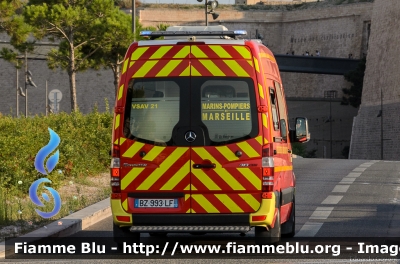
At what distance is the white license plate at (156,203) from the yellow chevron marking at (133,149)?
1.55ft

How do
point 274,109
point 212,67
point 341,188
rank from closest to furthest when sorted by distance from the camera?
point 212,67 < point 274,109 < point 341,188

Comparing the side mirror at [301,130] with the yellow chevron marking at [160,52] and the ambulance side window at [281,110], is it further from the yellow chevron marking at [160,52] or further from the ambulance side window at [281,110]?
the yellow chevron marking at [160,52]

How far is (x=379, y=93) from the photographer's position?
7919 cm

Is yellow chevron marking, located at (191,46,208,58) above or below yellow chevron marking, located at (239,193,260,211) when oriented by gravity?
above

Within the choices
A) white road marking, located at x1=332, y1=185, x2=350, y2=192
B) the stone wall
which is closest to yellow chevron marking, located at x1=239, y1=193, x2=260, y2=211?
white road marking, located at x1=332, y1=185, x2=350, y2=192

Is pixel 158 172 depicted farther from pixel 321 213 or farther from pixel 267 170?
pixel 321 213

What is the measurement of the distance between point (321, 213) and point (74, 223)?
4.25 m

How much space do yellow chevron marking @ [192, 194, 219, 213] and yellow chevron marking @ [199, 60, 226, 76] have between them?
1272 millimetres

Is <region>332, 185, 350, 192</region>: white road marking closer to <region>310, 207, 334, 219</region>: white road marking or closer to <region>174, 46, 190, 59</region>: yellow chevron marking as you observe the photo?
<region>310, 207, 334, 219</region>: white road marking

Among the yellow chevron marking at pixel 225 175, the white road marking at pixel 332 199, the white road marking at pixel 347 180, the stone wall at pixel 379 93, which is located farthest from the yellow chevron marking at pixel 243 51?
the stone wall at pixel 379 93

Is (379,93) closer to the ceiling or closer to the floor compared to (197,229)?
closer to the floor

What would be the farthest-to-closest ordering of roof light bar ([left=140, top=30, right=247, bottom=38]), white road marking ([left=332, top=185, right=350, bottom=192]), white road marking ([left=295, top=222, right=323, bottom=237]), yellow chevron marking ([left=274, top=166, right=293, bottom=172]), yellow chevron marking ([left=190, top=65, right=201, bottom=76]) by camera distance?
1. white road marking ([left=332, top=185, right=350, bottom=192])
2. white road marking ([left=295, top=222, right=323, bottom=237])
3. roof light bar ([left=140, top=30, right=247, bottom=38])
4. yellow chevron marking ([left=274, top=166, right=293, bottom=172])
5. yellow chevron marking ([left=190, top=65, right=201, bottom=76])

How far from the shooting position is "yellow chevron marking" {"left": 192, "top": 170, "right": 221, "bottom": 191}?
10.9 m

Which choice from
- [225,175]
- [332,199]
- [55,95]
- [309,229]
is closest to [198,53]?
[225,175]
